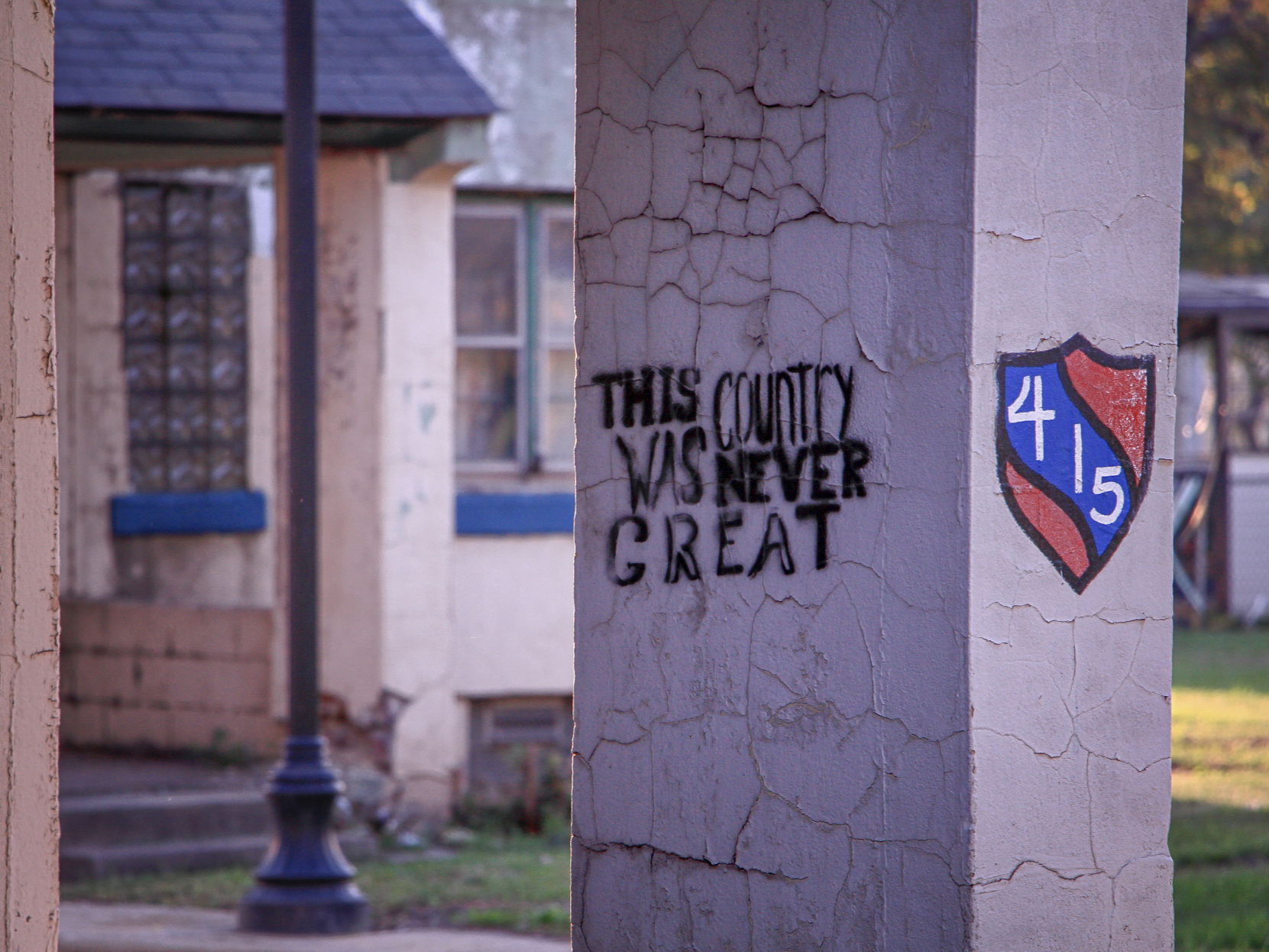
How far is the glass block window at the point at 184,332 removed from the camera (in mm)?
9766

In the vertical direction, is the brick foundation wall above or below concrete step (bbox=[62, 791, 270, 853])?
above

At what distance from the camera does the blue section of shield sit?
9.68 ft

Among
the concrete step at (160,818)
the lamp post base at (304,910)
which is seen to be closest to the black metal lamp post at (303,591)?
the lamp post base at (304,910)

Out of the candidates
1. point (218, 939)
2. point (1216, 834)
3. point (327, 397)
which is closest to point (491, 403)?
point (327, 397)

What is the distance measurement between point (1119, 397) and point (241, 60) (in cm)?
673

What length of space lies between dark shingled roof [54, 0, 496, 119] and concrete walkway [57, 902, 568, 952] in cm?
398

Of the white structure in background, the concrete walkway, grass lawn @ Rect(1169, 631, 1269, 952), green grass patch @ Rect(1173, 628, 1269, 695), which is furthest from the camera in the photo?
the white structure in background

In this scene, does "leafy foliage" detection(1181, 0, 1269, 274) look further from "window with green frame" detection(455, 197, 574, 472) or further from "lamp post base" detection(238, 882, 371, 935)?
"lamp post base" detection(238, 882, 371, 935)

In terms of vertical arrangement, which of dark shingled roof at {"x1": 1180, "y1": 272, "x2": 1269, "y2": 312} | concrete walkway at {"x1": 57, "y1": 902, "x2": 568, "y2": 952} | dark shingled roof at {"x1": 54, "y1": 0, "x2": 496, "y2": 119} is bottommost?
concrete walkway at {"x1": 57, "y1": 902, "x2": 568, "y2": 952}

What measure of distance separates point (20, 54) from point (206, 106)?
5354 millimetres

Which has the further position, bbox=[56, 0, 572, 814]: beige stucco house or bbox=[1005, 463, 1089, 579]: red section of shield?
bbox=[56, 0, 572, 814]: beige stucco house

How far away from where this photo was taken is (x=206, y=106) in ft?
26.7

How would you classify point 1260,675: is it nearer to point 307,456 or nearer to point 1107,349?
point 307,456

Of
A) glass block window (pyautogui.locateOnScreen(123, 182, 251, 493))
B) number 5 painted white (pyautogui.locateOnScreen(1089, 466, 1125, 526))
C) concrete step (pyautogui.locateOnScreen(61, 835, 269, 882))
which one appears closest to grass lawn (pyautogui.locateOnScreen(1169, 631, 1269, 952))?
number 5 painted white (pyautogui.locateOnScreen(1089, 466, 1125, 526))
